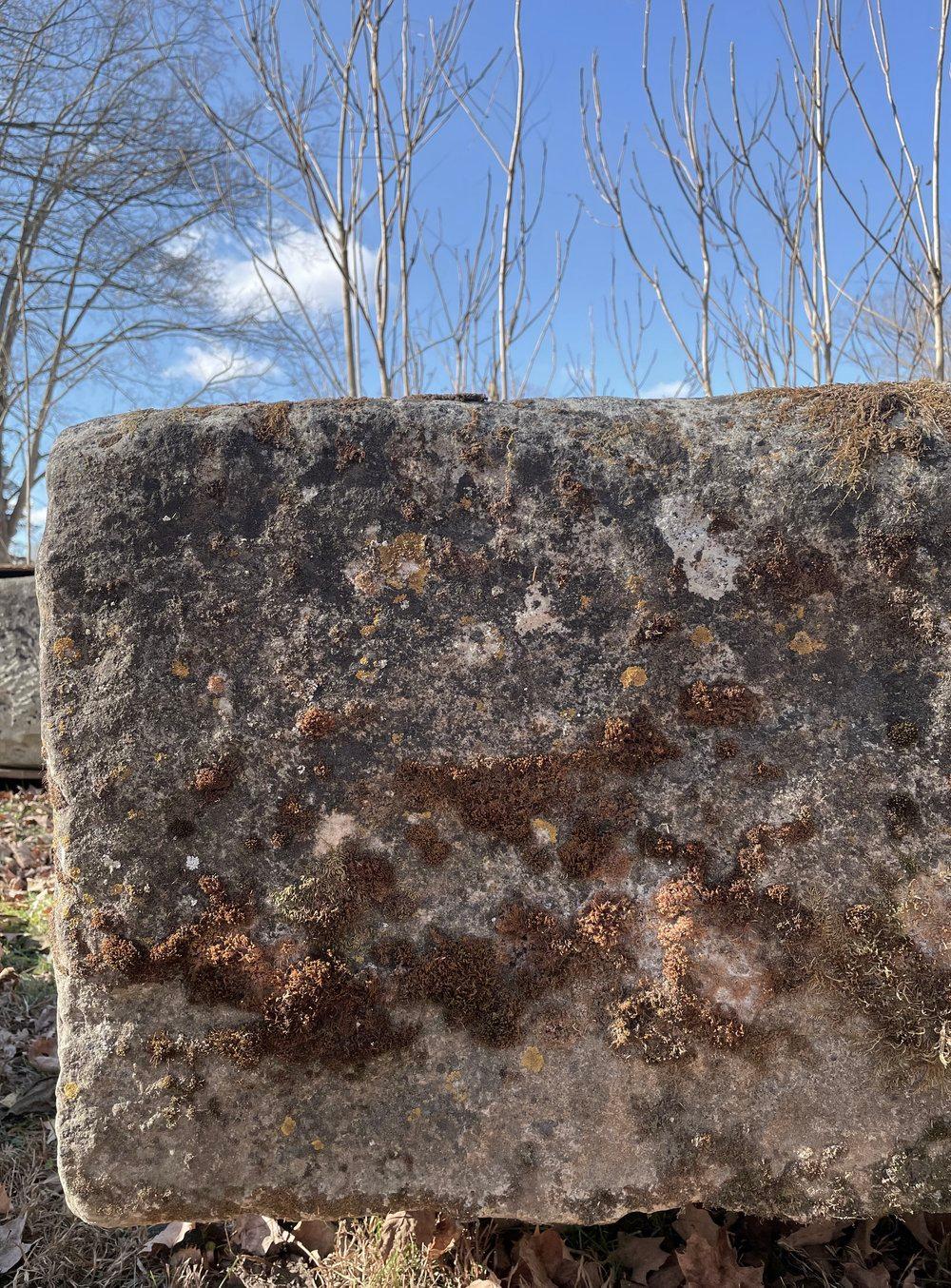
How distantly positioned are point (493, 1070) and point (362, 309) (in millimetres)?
3815

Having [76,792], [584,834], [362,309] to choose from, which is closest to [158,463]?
[76,792]

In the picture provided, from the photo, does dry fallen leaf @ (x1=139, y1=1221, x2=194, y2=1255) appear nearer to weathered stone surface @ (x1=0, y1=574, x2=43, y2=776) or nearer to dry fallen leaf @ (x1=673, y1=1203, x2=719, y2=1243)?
dry fallen leaf @ (x1=673, y1=1203, x2=719, y2=1243)

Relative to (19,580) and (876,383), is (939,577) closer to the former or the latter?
(876,383)

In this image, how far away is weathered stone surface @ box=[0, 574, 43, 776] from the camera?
4961 millimetres

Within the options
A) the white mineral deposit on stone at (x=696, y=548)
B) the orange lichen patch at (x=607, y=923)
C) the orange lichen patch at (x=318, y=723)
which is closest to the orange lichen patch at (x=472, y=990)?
the orange lichen patch at (x=607, y=923)

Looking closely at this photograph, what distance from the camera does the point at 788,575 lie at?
1.71m

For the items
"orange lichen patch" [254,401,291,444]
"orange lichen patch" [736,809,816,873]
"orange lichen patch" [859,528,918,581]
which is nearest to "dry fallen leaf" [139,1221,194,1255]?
"orange lichen patch" [736,809,816,873]

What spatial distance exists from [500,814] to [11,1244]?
5.48 ft

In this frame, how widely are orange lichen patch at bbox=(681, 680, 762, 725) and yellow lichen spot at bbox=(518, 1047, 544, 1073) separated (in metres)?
0.66

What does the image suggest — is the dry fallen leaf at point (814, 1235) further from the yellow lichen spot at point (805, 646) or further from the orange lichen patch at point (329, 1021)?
the yellow lichen spot at point (805, 646)

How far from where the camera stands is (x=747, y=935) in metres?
1.62

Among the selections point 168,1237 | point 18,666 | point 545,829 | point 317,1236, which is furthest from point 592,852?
point 18,666

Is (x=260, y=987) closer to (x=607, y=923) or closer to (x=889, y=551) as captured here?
(x=607, y=923)

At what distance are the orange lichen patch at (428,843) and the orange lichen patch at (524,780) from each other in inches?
1.4
